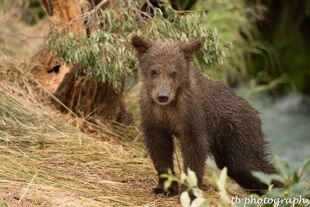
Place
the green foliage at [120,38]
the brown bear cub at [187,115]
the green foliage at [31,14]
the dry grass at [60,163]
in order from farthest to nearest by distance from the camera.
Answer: the green foliage at [31,14] < the green foliage at [120,38] < the brown bear cub at [187,115] < the dry grass at [60,163]

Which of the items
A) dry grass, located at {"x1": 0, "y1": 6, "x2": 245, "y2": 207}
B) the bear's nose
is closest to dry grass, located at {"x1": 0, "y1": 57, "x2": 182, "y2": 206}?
dry grass, located at {"x1": 0, "y1": 6, "x2": 245, "y2": 207}

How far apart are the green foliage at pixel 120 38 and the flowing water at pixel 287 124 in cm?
384

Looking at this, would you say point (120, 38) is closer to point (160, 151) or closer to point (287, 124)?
point (160, 151)

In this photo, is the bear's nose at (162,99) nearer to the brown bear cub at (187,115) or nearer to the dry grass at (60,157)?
the brown bear cub at (187,115)

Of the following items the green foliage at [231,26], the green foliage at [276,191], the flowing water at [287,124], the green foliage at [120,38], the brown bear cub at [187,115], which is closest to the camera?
the green foliage at [276,191]

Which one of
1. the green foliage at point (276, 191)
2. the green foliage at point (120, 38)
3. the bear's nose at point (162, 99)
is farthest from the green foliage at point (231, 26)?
the green foliage at point (276, 191)

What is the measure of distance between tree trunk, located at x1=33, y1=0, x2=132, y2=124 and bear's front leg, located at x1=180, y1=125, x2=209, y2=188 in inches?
69.4

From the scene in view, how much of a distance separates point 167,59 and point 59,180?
113 cm

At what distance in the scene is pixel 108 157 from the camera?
21.5 ft

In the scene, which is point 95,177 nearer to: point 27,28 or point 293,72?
point 27,28

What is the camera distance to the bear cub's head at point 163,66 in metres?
5.44

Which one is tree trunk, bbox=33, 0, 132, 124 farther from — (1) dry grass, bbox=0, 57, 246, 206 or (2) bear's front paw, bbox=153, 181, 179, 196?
(2) bear's front paw, bbox=153, 181, 179, 196

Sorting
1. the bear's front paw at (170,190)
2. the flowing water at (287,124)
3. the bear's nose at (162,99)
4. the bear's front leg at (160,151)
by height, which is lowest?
the flowing water at (287,124)

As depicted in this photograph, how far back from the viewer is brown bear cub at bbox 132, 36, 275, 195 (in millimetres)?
5535
